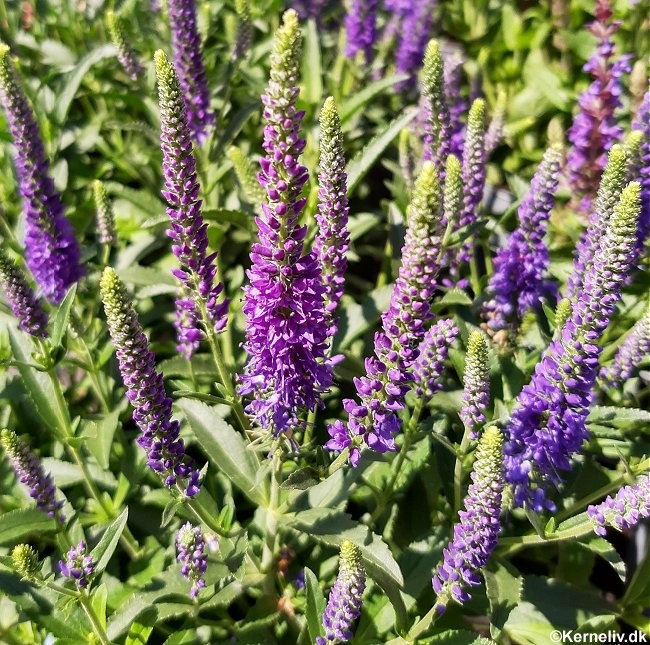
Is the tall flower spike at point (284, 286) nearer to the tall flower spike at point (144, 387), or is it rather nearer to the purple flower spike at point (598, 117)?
the tall flower spike at point (144, 387)

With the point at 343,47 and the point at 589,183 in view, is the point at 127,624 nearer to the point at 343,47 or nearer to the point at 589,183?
the point at 589,183

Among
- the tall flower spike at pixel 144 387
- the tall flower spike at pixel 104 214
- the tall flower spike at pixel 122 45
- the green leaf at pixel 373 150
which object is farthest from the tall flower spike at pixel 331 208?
the tall flower spike at pixel 122 45

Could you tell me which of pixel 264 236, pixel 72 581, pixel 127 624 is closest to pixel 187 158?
pixel 264 236

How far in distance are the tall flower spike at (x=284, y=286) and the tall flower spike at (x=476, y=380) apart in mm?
545

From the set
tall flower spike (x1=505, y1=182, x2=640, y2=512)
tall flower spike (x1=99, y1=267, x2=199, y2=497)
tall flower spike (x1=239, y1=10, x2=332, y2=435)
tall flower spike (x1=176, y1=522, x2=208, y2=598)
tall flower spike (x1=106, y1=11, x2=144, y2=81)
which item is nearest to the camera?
tall flower spike (x1=239, y1=10, x2=332, y2=435)

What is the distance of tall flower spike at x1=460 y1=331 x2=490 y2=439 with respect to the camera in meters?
2.44

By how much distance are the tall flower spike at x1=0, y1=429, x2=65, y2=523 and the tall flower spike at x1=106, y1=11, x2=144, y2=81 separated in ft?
8.18

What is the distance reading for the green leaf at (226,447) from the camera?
9.82 ft

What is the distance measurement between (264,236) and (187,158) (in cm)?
43

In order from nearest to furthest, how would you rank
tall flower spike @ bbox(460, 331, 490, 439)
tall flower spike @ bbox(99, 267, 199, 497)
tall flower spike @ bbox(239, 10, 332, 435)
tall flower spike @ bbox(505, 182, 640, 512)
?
1. tall flower spike @ bbox(239, 10, 332, 435)
2. tall flower spike @ bbox(99, 267, 199, 497)
3. tall flower spike @ bbox(505, 182, 640, 512)
4. tall flower spike @ bbox(460, 331, 490, 439)

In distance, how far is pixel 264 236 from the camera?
6.58 feet

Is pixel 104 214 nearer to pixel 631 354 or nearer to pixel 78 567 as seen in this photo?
pixel 78 567

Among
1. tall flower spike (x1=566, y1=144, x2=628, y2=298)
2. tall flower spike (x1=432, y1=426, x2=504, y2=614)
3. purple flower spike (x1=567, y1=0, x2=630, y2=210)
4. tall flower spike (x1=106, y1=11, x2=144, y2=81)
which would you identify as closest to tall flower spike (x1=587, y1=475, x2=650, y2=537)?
tall flower spike (x1=432, y1=426, x2=504, y2=614)

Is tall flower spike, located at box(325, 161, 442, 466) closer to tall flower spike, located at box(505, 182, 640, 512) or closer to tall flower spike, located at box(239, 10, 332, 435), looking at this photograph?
tall flower spike, located at box(239, 10, 332, 435)
